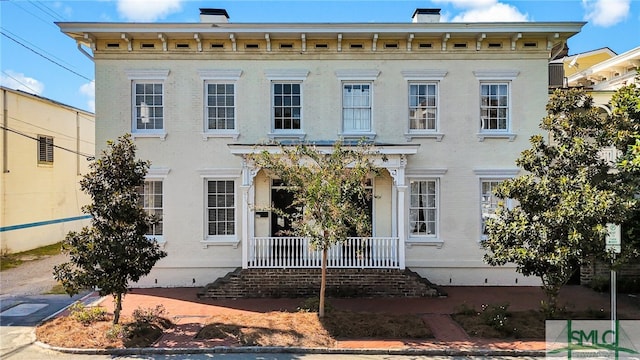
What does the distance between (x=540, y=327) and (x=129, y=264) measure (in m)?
8.87

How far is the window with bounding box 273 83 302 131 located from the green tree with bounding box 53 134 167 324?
17.3 ft

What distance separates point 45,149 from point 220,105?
1183 cm

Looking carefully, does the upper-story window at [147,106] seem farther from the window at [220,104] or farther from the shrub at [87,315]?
the shrub at [87,315]

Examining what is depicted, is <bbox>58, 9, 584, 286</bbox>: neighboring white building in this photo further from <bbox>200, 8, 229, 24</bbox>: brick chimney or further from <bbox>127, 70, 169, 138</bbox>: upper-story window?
<bbox>200, 8, 229, 24</bbox>: brick chimney

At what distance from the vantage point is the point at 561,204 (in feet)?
27.1

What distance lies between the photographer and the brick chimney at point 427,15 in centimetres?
1366

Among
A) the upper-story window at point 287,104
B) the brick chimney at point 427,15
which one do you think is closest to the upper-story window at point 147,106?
the upper-story window at point 287,104

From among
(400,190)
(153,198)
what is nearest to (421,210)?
(400,190)

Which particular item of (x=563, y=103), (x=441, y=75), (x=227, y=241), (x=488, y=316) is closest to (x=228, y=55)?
(x=227, y=241)

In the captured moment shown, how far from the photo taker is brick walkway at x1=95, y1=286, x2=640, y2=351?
27.1 feet

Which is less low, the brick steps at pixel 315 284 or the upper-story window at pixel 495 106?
the upper-story window at pixel 495 106

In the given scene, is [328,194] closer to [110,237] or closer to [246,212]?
[246,212]

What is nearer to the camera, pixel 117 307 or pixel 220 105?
pixel 117 307

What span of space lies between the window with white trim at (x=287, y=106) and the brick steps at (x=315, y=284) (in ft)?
15.1
